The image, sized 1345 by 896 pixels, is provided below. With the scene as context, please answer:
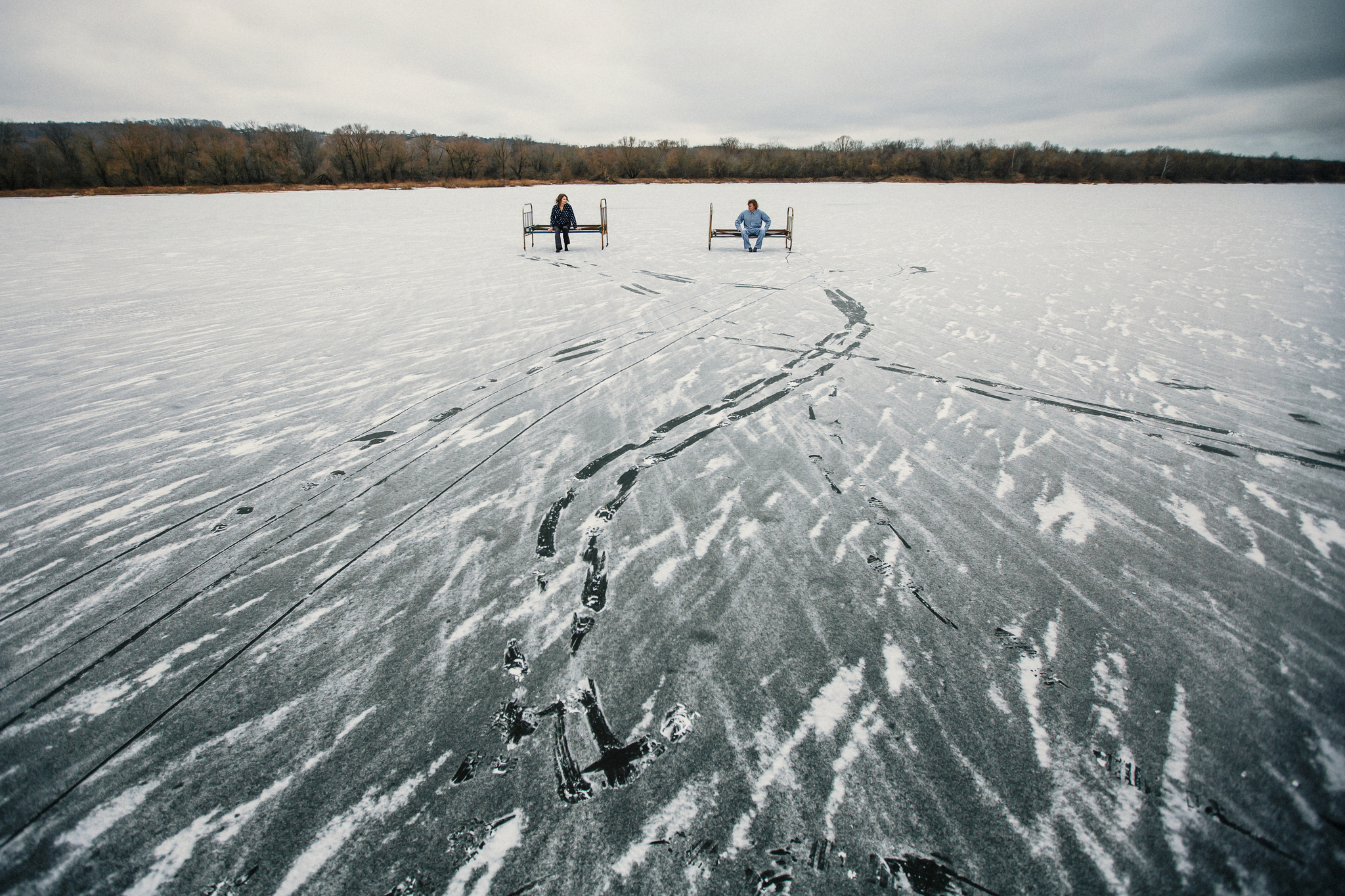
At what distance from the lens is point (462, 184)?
A: 132 ft

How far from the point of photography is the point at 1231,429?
4.02 meters

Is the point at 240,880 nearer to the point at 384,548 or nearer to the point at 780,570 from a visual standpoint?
the point at 384,548

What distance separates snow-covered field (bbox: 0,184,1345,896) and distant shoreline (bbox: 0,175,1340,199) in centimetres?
3722

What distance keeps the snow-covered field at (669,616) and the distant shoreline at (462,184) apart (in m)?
37.2

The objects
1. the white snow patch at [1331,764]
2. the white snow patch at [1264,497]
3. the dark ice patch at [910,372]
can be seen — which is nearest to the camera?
the white snow patch at [1331,764]

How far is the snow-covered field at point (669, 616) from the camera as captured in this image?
159 centimetres

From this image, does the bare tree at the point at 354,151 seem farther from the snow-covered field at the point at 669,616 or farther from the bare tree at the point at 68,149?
the snow-covered field at the point at 669,616

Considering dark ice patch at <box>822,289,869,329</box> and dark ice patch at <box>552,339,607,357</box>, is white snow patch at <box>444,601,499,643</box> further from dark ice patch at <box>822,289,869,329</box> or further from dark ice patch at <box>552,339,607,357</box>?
dark ice patch at <box>822,289,869,329</box>

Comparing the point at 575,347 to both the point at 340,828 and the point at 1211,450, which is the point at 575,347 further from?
the point at 1211,450

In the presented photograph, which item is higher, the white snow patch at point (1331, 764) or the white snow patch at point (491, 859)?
the white snow patch at point (1331, 764)

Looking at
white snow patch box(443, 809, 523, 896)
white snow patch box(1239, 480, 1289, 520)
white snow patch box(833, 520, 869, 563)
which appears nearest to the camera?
white snow patch box(443, 809, 523, 896)

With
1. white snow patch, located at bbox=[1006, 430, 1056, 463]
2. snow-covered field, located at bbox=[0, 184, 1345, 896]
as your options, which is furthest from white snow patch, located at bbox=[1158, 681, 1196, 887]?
white snow patch, located at bbox=[1006, 430, 1056, 463]

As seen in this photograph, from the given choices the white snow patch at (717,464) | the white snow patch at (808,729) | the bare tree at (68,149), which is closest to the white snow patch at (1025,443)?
the white snow patch at (717,464)

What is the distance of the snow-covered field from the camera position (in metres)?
1.59
